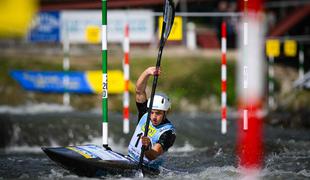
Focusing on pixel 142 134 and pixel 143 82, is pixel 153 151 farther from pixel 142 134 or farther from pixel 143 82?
pixel 143 82

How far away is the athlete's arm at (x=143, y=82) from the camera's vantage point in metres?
6.74

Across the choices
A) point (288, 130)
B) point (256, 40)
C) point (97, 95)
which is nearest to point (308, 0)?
point (97, 95)

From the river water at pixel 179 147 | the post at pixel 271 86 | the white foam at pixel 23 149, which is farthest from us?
the post at pixel 271 86

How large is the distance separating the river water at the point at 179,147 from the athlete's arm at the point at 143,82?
75cm

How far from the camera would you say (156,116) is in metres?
6.73

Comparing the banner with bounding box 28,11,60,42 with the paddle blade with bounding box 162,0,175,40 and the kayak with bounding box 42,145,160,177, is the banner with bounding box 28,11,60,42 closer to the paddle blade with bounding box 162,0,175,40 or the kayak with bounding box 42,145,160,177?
the paddle blade with bounding box 162,0,175,40

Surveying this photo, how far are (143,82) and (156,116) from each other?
0.38 m

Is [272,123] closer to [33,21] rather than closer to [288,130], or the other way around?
[288,130]

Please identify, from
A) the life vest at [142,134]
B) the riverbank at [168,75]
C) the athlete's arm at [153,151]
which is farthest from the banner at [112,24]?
the athlete's arm at [153,151]

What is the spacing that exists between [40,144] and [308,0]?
12738 millimetres

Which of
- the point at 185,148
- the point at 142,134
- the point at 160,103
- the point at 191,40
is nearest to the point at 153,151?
the point at 142,134

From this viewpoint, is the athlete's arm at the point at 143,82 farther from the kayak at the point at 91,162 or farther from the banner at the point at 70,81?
the banner at the point at 70,81

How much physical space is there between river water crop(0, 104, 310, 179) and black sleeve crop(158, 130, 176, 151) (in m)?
0.29

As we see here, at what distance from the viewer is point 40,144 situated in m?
10.3
